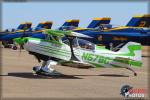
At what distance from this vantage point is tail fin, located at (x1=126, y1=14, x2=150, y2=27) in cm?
4275

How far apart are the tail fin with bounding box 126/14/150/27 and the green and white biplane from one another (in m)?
23.7

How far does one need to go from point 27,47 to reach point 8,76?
178 centimetres

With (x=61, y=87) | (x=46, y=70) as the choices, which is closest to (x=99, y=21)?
(x=46, y=70)

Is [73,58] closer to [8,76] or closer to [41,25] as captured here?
[8,76]

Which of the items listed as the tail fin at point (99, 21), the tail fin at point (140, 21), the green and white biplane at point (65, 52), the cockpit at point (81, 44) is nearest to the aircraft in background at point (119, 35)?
the tail fin at point (140, 21)

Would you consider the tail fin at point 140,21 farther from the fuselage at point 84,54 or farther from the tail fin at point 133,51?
the fuselage at point 84,54

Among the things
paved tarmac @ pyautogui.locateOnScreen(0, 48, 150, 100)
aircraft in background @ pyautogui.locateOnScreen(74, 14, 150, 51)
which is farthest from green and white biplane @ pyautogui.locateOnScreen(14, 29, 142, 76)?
aircraft in background @ pyautogui.locateOnScreen(74, 14, 150, 51)

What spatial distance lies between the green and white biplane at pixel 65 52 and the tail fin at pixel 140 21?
2367cm

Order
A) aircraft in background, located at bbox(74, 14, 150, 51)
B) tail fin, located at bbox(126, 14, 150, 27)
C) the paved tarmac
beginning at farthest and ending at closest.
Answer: tail fin, located at bbox(126, 14, 150, 27)
aircraft in background, located at bbox(74, 14, 150, 51)
the paved tarmac

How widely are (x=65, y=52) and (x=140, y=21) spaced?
25.8 meters

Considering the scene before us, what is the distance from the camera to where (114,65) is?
64.7ft

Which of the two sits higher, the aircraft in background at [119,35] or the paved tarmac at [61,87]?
the aircraft in background at [119,35]

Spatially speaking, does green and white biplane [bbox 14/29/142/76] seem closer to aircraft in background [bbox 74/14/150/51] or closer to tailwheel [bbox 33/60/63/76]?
tailwheel [bbox 33/60/63/76]

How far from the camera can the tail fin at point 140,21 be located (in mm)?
42750
